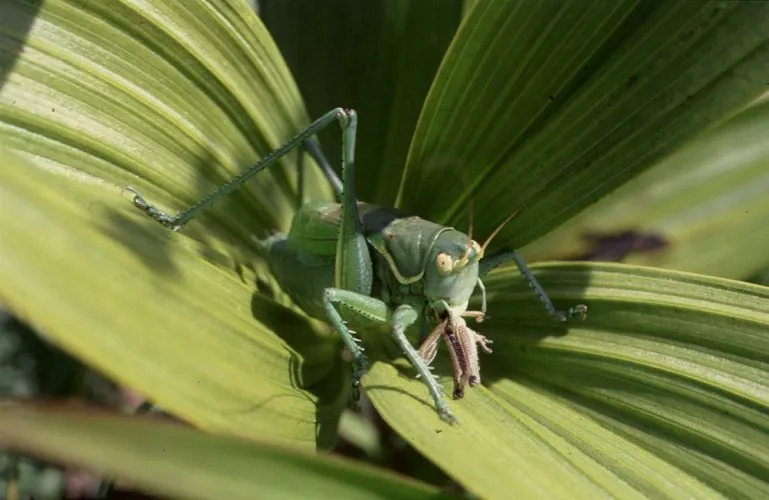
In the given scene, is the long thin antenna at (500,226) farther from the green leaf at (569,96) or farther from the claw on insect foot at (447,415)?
the claw on insect foot at (447,415)

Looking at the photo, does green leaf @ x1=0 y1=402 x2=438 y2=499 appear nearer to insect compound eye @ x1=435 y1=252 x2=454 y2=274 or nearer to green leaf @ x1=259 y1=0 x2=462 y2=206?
insect compound eye @ x1=435 y1=252 x2=454 y2=274

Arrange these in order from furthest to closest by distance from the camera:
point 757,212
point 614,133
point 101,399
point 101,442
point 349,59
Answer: point 101,399, point 349,59, point 757,212, point 614,133, point 101,442

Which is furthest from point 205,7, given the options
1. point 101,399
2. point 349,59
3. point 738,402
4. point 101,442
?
point 101,399

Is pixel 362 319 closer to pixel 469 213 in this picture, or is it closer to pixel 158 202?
pixel 469 213

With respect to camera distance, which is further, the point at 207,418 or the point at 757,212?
the point at 757,212

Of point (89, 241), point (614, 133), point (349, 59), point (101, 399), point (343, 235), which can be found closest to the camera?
point (89, 241)

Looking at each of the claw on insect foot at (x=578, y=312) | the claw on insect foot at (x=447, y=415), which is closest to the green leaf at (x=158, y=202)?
the claw on insect foot at (x=447, y=415)

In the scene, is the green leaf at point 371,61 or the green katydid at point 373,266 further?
the green leaf at point 371,61

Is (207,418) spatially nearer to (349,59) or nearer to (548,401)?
(548,401)
